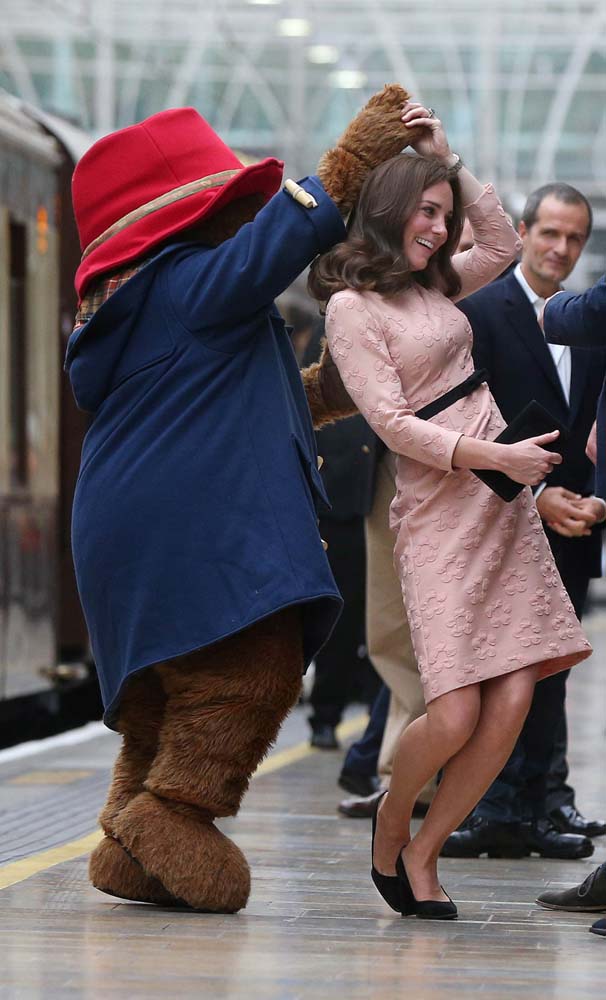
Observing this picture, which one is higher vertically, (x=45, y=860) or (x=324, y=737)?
(x=45, y=860)

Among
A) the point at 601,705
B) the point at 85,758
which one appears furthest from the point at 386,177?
the point at 601,705

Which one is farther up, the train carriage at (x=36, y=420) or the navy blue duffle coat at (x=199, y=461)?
the navy blue duffle coat at (x=199, y=461)

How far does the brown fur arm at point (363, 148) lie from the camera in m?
4.77

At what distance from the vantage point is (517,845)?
6.02 meters

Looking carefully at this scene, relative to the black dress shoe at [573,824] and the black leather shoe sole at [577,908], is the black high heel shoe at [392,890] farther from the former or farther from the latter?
the black dress shoe at [573,824]

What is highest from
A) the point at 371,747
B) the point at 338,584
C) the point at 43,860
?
the point at 43,860

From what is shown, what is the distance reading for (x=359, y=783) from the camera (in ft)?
24.3

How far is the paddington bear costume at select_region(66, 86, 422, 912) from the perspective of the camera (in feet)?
15.2

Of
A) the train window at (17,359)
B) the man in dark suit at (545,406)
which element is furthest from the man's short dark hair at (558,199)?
the train window at (17,359)

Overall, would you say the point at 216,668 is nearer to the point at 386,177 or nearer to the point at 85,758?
the point at 386,177

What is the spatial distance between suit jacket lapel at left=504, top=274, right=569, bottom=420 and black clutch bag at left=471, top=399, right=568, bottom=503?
4.11 ft

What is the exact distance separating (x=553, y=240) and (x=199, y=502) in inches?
75.7

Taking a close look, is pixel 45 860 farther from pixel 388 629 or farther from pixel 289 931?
pixel 388 629

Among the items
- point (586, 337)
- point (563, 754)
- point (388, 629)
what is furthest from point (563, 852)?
point (586, 337)
